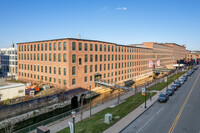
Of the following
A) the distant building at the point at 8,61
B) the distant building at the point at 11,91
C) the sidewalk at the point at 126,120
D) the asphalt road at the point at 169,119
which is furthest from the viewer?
the distant building at the point at 8,61

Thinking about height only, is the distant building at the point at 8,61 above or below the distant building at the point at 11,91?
above

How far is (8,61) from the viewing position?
271 ft

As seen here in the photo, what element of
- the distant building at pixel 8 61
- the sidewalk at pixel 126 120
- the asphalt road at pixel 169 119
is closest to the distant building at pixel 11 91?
the sidewalk at pixel 126 120

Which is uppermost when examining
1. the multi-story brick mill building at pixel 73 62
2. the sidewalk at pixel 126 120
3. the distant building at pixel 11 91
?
the multi-story brick mill building at pixel 73 62

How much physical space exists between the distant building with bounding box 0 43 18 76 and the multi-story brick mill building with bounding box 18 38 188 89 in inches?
757

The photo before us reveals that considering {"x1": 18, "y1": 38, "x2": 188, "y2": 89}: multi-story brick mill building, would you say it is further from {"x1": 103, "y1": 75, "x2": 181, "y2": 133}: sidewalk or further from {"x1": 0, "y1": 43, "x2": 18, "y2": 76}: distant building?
{"x1": 103, "y1": 75, "x2": 181, "y2": 133}: sidewalk

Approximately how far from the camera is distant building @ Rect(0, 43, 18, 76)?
255ft

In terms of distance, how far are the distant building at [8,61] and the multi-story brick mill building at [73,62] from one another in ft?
63.1

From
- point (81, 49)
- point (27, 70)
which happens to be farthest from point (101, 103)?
point (27, 70)

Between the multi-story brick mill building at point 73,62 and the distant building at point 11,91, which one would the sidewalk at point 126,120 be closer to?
the multi-story brick mill building at point 73,62

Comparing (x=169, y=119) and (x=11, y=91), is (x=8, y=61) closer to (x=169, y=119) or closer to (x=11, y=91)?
(x=11, y=91)

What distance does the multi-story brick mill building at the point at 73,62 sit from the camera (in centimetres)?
4294

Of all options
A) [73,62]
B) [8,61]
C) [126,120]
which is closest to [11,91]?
[73,62]

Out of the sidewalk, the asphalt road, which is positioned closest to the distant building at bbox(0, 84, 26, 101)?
the sidewalk
